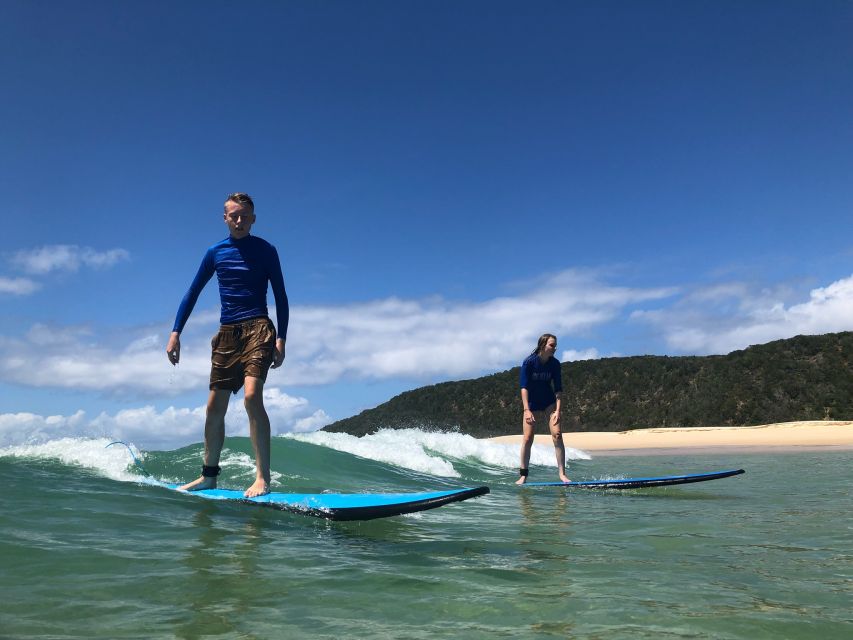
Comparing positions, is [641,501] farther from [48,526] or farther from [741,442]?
[741,442]

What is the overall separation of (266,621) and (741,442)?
2661 cm

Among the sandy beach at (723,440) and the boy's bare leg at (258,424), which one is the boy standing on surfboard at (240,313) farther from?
the sandy beach at (723,440)

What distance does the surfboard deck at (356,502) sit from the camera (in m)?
4.46

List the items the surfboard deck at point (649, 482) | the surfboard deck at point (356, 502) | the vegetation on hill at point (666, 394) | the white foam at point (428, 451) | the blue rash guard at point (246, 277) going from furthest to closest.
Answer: the vegetation on hill at point (666, 394)
the white foam at point (428, 451)
the surfboard deck at point (649, 482)
the blue rash guard at point (246, 277)
the surfboard deck at point (356, 502)

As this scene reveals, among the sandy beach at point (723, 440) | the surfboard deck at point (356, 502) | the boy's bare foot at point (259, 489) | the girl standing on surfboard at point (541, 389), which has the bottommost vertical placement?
the sandy beach at point (723, 440)

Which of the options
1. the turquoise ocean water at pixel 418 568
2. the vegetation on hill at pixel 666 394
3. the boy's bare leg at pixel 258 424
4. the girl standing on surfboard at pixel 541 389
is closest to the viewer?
the turquoise ocean water at pixel 418 568

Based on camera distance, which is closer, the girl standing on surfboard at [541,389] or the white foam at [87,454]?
the white foam at [87,454]

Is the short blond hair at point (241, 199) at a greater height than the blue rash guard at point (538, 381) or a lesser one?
greater

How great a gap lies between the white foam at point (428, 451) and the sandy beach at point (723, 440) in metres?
5.16

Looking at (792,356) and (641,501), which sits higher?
(792,356)

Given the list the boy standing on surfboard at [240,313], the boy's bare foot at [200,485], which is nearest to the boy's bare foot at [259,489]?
the boy standing on surfboard at [240,313]

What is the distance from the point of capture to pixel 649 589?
3.18 m

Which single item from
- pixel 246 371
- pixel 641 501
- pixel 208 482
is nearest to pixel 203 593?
pixel 246 371

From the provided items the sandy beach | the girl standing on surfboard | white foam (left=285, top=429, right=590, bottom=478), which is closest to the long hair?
the girl standing on surfboard
